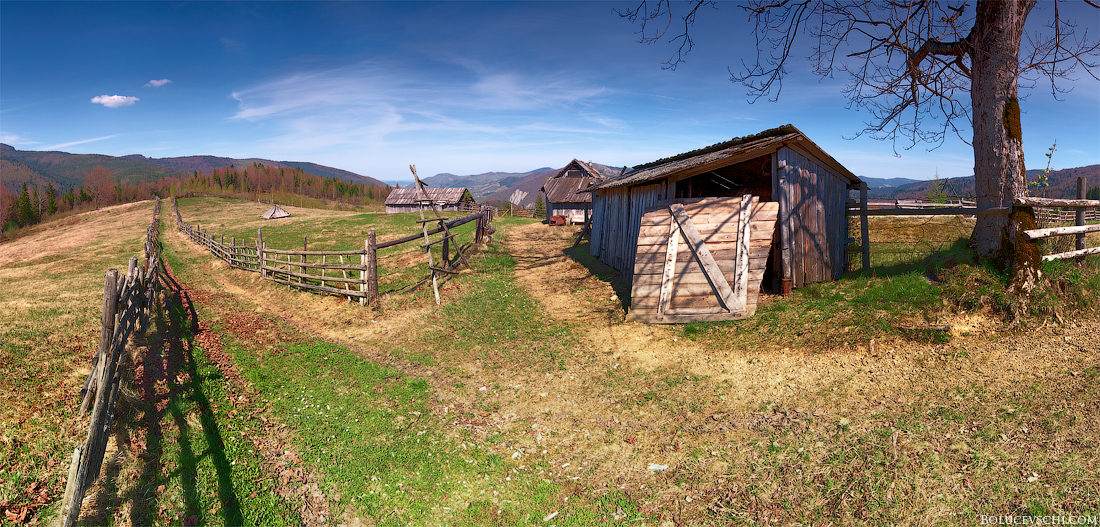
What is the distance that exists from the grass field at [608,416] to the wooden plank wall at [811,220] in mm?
822

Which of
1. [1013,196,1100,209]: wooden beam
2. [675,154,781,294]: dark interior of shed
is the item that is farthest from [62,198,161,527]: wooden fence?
[1013,196,1100,209]: wooden beam

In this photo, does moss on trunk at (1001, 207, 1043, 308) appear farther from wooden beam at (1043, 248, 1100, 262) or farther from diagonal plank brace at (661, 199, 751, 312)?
diagonal plank brace at (661, 199, 751, 312)

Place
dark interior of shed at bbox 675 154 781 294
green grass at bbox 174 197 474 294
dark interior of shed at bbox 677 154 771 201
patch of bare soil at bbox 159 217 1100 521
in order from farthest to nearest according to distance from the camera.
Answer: green grass at bbox 174 197 474 294
dark interior of shed at bbox 677 154 771 201
dark interior of shed at bbox 675 154 781 294
patch of bare soil at bbox 159 217 1100 521

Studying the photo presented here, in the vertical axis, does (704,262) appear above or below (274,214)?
below

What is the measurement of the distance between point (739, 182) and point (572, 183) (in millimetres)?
25061

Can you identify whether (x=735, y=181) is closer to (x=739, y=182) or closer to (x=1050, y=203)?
(x=739, y=182)

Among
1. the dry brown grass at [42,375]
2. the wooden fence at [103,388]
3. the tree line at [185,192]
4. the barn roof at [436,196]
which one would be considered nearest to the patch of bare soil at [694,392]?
the wooden fence at [103,388]

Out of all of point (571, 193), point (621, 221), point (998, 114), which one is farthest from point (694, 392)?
point (571, 193)

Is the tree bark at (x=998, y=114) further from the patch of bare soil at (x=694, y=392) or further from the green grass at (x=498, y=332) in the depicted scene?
the green grass at (x=498, y=332)

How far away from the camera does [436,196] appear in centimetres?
5325

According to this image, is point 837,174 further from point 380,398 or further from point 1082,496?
point 380,398

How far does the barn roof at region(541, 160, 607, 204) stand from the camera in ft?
120

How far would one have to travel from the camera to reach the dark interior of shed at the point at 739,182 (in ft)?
38.5

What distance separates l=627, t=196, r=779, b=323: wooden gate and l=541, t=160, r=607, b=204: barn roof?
26.3 metres
